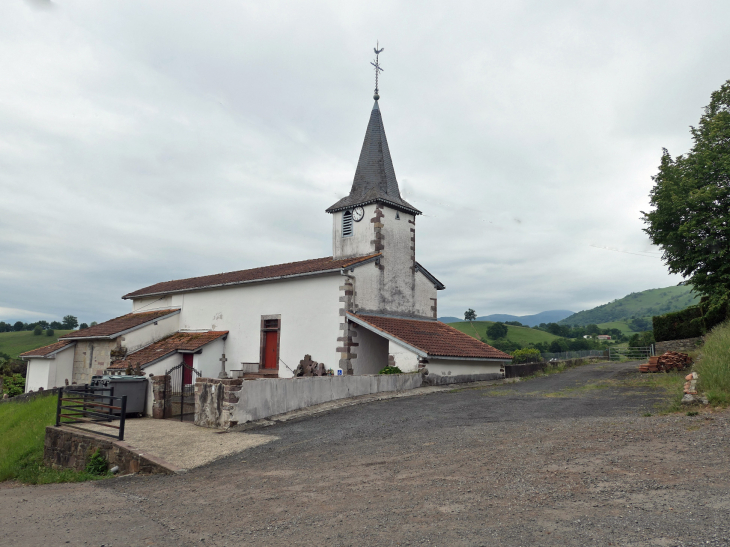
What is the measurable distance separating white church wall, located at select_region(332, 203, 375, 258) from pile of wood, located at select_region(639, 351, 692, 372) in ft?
41.1

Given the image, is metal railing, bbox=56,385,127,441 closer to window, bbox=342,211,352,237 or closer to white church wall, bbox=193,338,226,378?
white church wall, bbox=193,338,226,378

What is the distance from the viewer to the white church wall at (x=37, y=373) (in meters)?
25.1

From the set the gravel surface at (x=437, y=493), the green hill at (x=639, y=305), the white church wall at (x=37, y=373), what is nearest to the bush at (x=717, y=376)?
the gravel surface at (x=437, y=493)

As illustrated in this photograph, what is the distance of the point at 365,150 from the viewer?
23250mm

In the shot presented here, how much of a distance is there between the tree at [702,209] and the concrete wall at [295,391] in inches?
511

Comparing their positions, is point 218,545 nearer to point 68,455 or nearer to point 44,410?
point 68,455

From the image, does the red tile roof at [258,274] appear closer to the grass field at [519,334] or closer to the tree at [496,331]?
the grass field at [519,334]

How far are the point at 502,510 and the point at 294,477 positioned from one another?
11.1 feet

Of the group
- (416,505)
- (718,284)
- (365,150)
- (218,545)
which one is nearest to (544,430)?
(416,505)

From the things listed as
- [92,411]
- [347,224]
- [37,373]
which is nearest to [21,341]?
[37,373]

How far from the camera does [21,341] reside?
78.3 metres

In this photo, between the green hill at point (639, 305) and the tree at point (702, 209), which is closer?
the tree at point (702, 209)

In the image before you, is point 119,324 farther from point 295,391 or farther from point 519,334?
point 519,334

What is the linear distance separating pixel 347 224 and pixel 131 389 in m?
11.1
